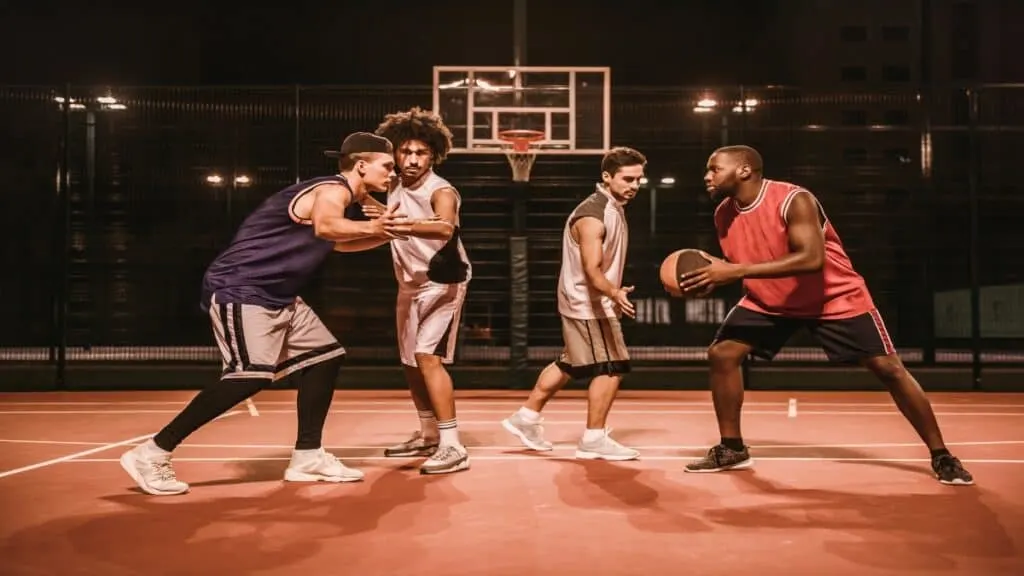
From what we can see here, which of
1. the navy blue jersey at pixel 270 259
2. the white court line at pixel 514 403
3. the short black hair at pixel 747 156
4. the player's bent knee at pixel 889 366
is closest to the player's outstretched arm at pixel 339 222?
the navy blue jersey at pixel 270 259

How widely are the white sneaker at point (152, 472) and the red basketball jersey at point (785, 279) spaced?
300 cm

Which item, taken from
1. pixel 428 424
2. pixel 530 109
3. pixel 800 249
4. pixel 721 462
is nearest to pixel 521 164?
pixel 530 109

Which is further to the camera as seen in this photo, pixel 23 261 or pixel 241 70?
pixel 241 70

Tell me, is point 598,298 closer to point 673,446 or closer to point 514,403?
point 673,446

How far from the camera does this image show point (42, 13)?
1481cm

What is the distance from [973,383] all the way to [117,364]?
383 inches

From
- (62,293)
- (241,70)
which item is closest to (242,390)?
(62,293)

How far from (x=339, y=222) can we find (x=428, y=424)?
179 centimetres

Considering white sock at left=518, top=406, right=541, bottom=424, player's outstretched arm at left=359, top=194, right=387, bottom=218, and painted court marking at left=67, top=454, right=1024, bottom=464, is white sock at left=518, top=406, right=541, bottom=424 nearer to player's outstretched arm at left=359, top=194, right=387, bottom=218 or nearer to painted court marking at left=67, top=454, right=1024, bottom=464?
painted court marking at left=67, top=454, right=1024, bottom=464

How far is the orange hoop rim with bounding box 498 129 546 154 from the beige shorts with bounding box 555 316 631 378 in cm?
466

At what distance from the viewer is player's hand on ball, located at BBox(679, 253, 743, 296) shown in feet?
14.6

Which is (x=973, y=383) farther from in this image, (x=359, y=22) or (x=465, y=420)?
(x=359, y=22)

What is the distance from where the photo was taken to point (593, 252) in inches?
212

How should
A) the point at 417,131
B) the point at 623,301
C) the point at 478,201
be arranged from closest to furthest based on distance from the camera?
1. the point at 623,301
2. the point at 417,131
3. the point at 478,201
